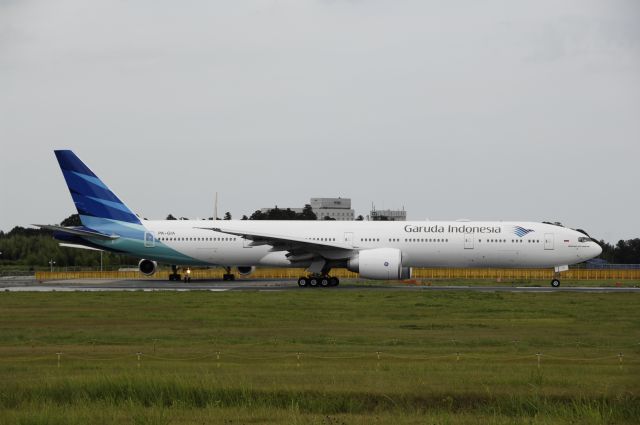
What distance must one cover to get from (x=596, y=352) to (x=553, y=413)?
8.25 m

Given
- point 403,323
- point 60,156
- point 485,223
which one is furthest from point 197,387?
point 60,156

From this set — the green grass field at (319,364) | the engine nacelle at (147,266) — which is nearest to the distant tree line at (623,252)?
the engine nacelle at (147,266)

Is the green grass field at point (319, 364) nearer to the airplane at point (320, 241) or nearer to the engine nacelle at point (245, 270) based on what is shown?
the airplane at point (320, 241)

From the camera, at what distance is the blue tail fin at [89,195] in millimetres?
53500

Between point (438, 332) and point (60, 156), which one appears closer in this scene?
point (438, 332)

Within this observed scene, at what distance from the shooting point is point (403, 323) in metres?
28.3

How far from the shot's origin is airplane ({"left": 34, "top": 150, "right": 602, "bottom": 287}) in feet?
161

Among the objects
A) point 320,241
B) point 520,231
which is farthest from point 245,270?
point 520,231

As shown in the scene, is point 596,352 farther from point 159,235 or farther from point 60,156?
point 60,156

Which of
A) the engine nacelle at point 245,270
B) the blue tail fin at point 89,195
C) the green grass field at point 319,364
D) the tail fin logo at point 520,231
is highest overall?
the blue tail fin at point 89,195

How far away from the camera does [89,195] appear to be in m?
53.8

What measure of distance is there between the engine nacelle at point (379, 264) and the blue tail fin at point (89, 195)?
593 inches

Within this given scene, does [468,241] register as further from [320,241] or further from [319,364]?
[319,364]

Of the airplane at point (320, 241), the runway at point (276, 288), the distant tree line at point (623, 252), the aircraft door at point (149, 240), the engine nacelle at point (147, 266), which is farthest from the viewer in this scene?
the distant tree line at point (623, 252)
